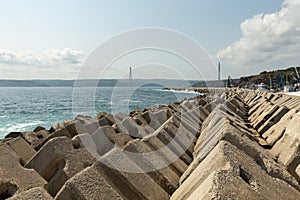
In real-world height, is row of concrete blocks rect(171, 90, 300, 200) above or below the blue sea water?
above

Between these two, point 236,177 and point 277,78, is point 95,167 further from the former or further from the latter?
point 277,78

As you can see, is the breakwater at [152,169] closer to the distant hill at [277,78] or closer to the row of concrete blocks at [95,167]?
the row of concrete blocks at [95,167]

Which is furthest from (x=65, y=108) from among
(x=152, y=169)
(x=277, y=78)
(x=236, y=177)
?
(x=277, y=78)

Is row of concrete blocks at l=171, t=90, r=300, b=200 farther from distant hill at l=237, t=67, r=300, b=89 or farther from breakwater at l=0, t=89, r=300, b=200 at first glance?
distant hill at l=237, t=67, r=300, b=89

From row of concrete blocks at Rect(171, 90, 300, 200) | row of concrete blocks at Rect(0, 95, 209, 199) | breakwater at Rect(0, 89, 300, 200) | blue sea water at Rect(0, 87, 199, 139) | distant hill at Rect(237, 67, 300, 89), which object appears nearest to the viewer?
row of concrete blocks at Rect(171, 90, 300, 200)

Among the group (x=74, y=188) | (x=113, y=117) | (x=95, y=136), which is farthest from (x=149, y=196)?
(x=113, y=117)

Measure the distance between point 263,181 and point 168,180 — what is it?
1.08m

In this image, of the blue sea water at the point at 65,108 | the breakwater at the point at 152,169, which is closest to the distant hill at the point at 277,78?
the blue sea water at the point at 65,108

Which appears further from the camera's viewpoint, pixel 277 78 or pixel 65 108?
pixel 277 78

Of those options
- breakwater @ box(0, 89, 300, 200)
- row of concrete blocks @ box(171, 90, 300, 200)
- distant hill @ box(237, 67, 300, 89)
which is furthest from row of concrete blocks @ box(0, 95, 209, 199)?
distant hill @ box(237, 67, 300, 89)

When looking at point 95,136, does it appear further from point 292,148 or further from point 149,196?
point 292,148

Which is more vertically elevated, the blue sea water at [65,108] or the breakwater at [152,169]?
the breakwater at [152,169]

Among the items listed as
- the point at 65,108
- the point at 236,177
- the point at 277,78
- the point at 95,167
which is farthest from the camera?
the point at 277,78

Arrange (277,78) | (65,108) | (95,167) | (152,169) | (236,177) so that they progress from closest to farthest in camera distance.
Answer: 1. (236,177)
2. (95,167)
3. (152,169)
4. (65,108)
5. (277,78)
